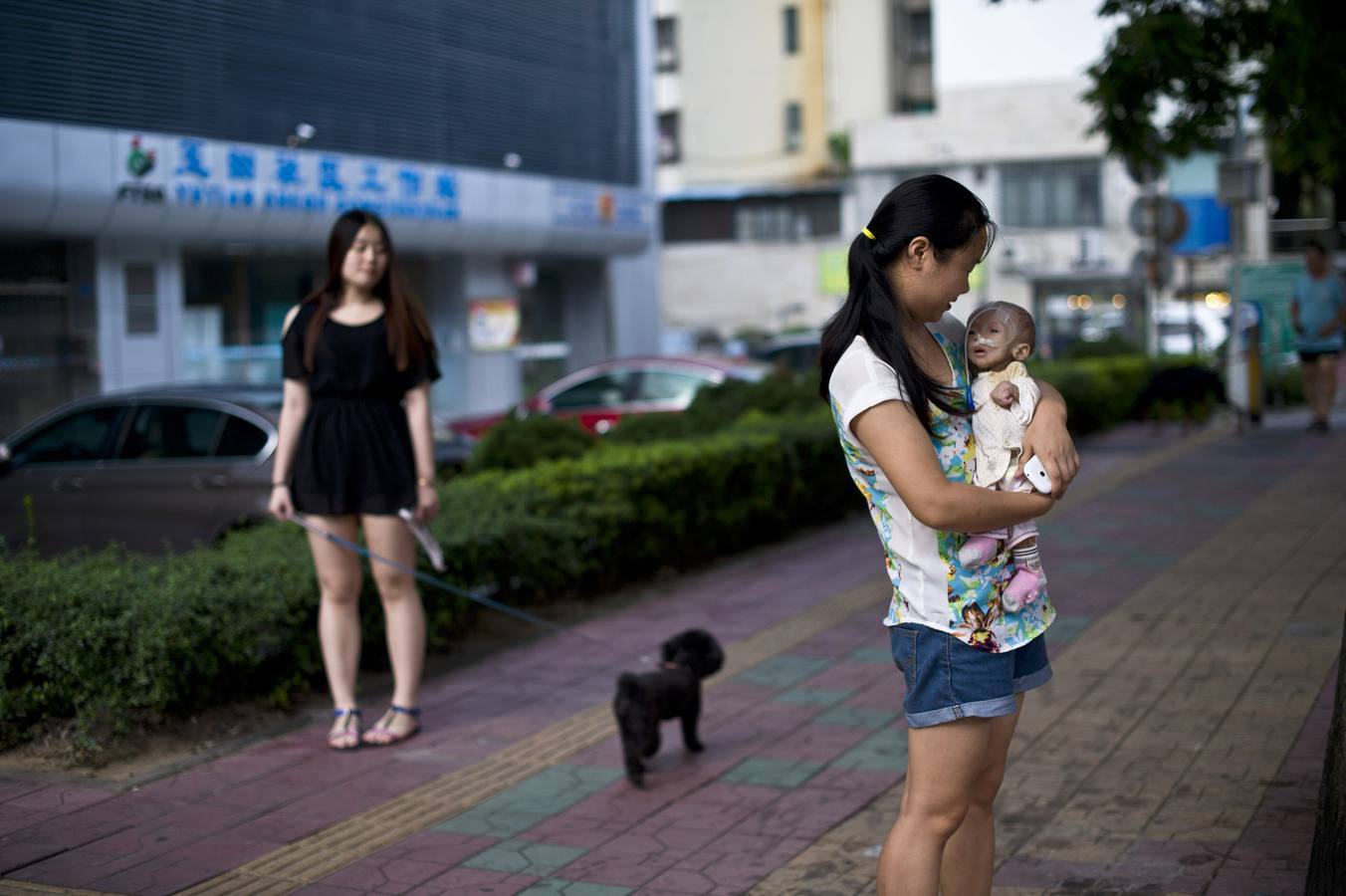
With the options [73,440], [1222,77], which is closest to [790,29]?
[1222,77]

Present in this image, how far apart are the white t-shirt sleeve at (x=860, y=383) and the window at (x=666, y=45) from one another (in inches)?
2106

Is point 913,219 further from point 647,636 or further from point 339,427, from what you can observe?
point 647,636

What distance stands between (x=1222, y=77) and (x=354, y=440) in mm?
5740

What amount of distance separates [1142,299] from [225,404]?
18.0 metres

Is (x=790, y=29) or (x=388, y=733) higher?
(x=790, y=29)

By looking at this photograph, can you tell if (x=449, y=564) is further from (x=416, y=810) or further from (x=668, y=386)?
(x=668, y=386)

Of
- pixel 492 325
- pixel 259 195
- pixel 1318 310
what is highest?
pixel 259 195

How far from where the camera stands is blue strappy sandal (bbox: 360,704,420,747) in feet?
19.3

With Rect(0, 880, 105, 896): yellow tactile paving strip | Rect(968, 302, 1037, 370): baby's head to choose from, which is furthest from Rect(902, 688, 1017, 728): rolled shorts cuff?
Rect(0, 880, 105, 896): yellow tactile paving strip

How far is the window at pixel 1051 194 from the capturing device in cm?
4562

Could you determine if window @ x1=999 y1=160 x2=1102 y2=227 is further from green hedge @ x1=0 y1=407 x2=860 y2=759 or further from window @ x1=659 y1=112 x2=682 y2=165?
green hedge @ x1=0 y1=407 x2=860 y2=759

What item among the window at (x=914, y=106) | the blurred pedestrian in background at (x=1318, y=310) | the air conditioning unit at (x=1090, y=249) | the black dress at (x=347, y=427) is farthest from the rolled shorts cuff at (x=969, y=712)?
the window at (x=914, y=106)

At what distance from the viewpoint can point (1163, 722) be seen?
5.84 m

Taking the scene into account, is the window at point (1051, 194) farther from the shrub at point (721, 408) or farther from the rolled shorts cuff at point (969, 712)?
the rolled shorts cuff at point (969, 712)
